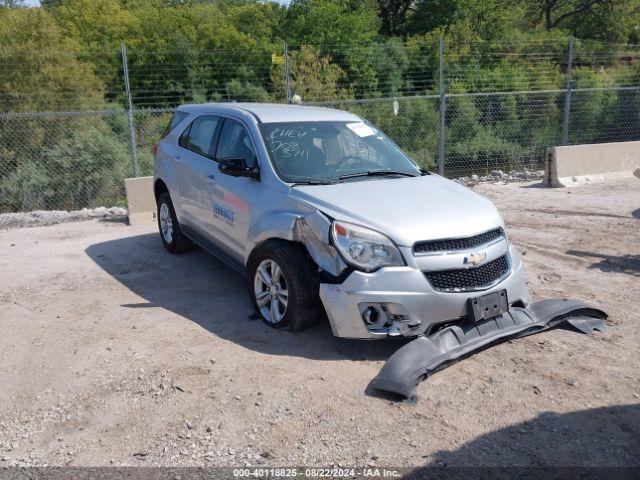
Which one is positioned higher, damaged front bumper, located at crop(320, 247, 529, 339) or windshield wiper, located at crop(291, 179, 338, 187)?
windshield wiper, located at crop(291, 179, 338, 187)

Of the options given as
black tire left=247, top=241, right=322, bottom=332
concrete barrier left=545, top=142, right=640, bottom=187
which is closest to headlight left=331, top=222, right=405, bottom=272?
black tire left=247, top=241, right=322, bottom=332

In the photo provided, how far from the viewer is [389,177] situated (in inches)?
228

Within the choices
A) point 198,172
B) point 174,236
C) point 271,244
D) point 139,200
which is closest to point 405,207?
point 271,244

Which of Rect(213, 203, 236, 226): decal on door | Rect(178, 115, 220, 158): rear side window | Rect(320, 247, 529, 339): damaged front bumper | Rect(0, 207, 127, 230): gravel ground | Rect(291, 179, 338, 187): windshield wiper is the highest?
Rect(178, 115, 220, 158): rear side window

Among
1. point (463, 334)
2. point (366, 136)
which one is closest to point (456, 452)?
point (463, 334)

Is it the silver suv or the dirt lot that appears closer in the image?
the dirt lot

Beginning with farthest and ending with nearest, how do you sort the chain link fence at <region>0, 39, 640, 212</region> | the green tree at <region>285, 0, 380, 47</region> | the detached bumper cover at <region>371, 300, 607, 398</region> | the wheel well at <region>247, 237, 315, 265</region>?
the green tree at <region>285, 0, 380, 47</region>
the chain link fence at <region>0, 39, 640, 212</region>
the wheel well at <region>247, 237, 315, 265</region>
the detached bumper cover at <region>371, 300, 607, 398</region>

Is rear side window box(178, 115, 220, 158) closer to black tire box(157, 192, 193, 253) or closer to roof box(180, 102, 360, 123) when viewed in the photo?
roof box(180, 102, 360, 123)

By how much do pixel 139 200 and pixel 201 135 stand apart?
3262 mm

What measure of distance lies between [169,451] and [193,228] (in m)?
3.55

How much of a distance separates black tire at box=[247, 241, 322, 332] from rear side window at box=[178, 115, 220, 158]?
6.06 ft

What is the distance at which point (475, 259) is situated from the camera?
15.8ft

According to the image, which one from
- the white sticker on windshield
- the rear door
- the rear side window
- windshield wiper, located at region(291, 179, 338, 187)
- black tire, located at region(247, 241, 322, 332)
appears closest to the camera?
black tire, located at region(247, 241, 322, 332)

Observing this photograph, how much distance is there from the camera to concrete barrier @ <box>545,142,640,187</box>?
39.9 feet
